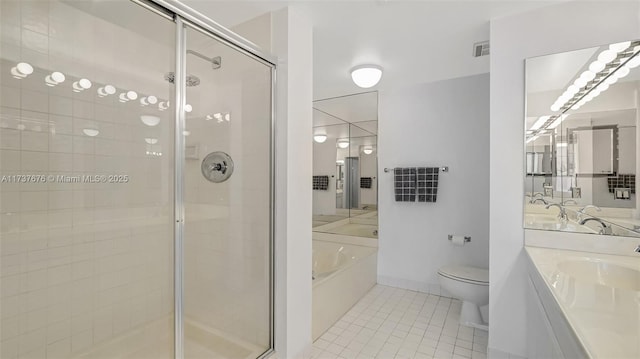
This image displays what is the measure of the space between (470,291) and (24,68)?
313 centimetres

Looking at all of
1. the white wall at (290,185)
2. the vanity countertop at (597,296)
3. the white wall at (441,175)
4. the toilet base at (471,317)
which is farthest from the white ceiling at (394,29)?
the toilet base at (471,317)

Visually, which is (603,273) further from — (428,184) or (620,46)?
(428,184)

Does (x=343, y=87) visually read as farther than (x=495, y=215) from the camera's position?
Yes

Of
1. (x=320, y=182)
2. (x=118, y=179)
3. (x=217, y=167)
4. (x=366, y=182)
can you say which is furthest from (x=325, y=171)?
(x=118, y=179)

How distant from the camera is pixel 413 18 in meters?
1.93

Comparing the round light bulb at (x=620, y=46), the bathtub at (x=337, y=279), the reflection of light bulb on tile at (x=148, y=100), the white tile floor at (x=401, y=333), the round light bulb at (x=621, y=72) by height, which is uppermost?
the round light bulb at (x=620, y=46)

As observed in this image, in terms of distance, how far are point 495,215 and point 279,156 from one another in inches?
59.0

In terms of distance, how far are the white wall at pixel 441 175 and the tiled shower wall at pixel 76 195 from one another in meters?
2.59

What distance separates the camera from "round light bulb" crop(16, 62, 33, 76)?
119 cm

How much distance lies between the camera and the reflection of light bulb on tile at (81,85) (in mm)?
1320

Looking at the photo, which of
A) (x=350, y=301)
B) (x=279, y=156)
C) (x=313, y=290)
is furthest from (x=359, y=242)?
(x=279, y=156)

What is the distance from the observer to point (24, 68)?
120 centimetres

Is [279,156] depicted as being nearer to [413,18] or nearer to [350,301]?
[413,18]

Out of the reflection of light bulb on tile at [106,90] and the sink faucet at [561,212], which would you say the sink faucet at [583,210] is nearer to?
the sink faucet at [561,212]
